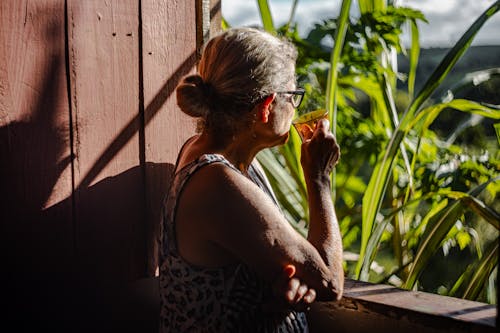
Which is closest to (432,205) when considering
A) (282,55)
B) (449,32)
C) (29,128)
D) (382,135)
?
(382,135)

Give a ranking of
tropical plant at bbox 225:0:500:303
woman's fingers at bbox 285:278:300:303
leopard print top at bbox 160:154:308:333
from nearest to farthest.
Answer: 1. woman's fingers at bbox 285:278:300:303
2. leopard print top at bbox 160:154:308:333
3. tropical plant at bbox 225:0:500:303

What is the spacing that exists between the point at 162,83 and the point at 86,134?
0.89ft

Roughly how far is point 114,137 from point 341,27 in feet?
2.67

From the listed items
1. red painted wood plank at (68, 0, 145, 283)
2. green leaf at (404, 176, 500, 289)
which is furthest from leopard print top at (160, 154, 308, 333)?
green leaf at (404, 176, 500, 289)

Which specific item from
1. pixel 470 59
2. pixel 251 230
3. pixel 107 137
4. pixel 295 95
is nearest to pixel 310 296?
pixel 251 230

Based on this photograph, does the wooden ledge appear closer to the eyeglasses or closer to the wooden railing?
the wooden railing

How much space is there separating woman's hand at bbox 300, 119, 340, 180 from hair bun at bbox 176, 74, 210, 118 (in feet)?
0.83

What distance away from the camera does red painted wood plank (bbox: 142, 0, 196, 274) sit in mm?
1582

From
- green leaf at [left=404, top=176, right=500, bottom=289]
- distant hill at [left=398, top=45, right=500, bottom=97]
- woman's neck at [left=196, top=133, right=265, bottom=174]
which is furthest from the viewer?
distant hill at [left=398, top=45, right=500, bottom=97]

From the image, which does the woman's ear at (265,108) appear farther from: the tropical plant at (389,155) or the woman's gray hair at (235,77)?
the tropical plant at (389,155)

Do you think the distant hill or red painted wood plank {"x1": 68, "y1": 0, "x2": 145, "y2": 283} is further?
the distant hill

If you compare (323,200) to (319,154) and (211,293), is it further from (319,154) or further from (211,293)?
(211,293)

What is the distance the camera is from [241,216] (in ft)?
3.97

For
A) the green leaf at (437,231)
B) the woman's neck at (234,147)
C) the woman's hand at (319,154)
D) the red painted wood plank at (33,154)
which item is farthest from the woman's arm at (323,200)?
the red painted wood plank at (33,154)
